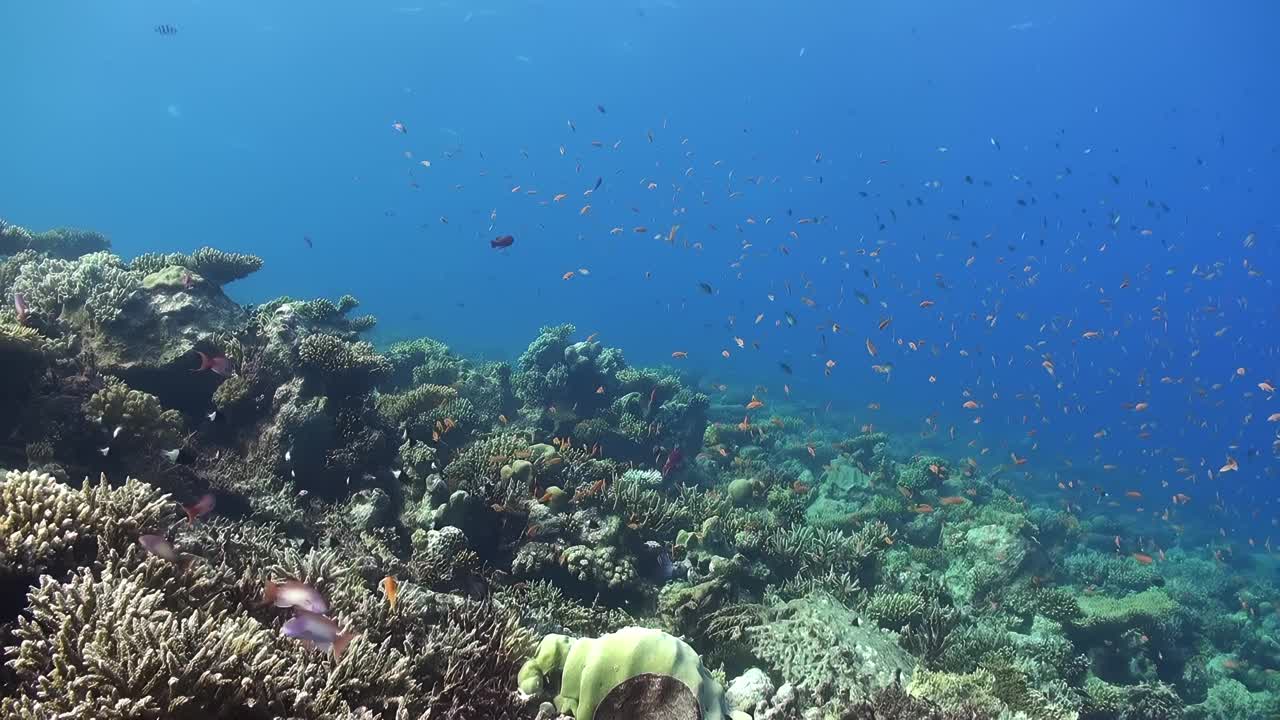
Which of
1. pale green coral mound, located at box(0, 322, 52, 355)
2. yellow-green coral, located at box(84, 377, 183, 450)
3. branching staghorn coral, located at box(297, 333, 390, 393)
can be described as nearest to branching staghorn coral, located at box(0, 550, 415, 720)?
yellow-green coral, located at box(84, 377, 183, 450)

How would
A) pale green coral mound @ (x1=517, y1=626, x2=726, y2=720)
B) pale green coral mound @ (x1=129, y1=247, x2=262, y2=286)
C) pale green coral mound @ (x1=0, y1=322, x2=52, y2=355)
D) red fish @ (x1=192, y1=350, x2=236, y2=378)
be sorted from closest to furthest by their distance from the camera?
pale green coral mound @ (x1=517, y1=626, x2=726, y2=720)
pale green coral mound @ (x1=0, y1=322, x2=52, y2=355)
red fish @ (x1=192, y1=350, x2=236, y2=378)
pale green coral mound @ (x1=129, y1=247, x2=262, y2=286)

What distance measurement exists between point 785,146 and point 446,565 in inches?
6185

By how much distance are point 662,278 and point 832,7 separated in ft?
313

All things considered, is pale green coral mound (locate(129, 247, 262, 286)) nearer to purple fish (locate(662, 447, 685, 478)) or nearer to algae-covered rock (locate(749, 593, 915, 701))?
purple fish (locate(662, 447, 685, 478))

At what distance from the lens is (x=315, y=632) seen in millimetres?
3801

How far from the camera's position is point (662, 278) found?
184 m

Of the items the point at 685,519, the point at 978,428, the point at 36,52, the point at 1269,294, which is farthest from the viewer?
the point at 1269,294

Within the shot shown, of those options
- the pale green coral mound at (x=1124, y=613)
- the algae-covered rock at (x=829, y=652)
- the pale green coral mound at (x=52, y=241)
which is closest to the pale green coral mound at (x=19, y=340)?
the algae-covered rock at (x=829, y=652)

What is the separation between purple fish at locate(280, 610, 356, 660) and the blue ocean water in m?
32.1

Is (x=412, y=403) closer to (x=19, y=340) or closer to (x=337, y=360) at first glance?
(x=337, y=360)

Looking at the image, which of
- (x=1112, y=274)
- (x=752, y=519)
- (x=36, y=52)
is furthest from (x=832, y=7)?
(x=36, y=52)

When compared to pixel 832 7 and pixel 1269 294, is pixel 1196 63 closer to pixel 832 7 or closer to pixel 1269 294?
pixel 832 7

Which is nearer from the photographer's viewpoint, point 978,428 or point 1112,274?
point 978,428

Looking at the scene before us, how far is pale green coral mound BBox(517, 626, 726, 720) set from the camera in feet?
15.1
